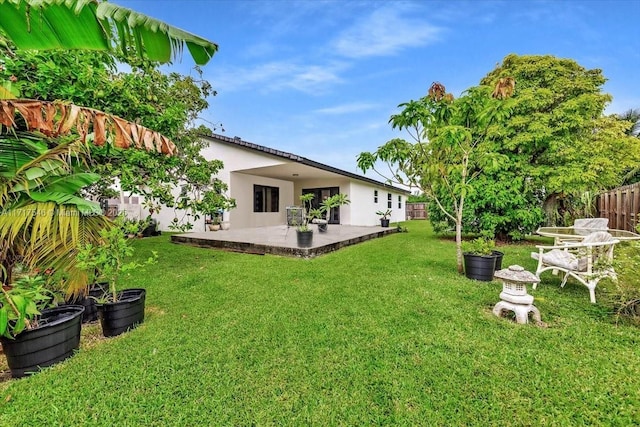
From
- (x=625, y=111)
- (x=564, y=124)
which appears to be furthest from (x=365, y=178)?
(x=625, y=111)

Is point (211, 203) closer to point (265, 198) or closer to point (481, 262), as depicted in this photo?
point (481, 262)

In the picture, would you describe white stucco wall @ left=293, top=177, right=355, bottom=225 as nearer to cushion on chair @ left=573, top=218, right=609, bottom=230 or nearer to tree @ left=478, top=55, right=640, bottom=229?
tree @ left=478, top=55, right=640, bottom=229

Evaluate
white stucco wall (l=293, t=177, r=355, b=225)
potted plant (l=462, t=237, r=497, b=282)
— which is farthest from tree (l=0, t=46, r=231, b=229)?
white stucco wall (l=293, t=177, r=355, b=225)

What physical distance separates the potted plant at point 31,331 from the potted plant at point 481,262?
224 inches

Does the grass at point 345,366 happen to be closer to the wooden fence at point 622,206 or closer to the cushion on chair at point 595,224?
the cushion on chair at point 595,224

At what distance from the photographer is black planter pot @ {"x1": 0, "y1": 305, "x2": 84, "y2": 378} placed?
237cm

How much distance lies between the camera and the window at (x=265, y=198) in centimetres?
1428

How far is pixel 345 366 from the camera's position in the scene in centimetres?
246

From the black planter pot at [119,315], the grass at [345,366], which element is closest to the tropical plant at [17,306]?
the grass at [345,366]

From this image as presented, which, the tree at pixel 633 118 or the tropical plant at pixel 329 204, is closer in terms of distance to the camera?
the tropical plant at pixel 329 204

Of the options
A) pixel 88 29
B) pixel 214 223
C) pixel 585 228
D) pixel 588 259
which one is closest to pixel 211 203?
pixel 88 29

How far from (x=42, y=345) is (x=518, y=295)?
4.98 meters

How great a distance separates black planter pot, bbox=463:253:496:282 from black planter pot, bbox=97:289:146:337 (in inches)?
208

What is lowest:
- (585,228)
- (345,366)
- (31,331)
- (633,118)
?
(345,366)
